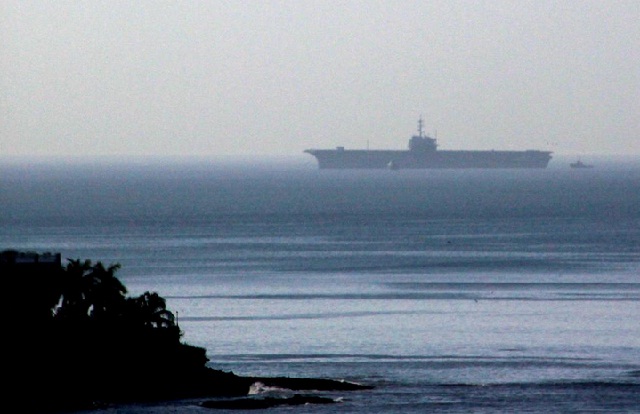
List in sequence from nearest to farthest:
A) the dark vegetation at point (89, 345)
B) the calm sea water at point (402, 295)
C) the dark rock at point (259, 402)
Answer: the dark rock at point (259, 402)
the dark vegetation at point (89, 345)
the calm sea water at point (402, 295)

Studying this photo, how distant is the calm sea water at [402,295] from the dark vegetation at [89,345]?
1747 millimetres

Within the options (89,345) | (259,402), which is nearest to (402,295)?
(259,402)

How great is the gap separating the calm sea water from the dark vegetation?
5.73 feet

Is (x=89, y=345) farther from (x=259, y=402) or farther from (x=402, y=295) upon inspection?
(x=402, y=295)

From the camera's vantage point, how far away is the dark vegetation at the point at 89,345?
46.3 meters

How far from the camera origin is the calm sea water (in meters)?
51.3

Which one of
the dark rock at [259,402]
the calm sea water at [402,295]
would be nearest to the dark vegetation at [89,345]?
the dark rock at [259,402]

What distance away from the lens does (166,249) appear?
111 meters

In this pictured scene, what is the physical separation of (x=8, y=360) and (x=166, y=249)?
2572 inches

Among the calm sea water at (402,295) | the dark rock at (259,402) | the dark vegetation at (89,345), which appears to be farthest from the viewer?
the calm sea water at (402,295)

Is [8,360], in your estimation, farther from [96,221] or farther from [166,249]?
[96,221]

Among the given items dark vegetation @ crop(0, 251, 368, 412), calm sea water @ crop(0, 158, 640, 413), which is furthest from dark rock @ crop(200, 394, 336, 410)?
dark vegetation @ crop(0, 251, 368, 412)

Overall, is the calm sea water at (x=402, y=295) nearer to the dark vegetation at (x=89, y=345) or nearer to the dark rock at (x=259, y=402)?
the dark rock at (x=259, y=402)

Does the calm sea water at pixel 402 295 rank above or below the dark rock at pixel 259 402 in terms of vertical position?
above
